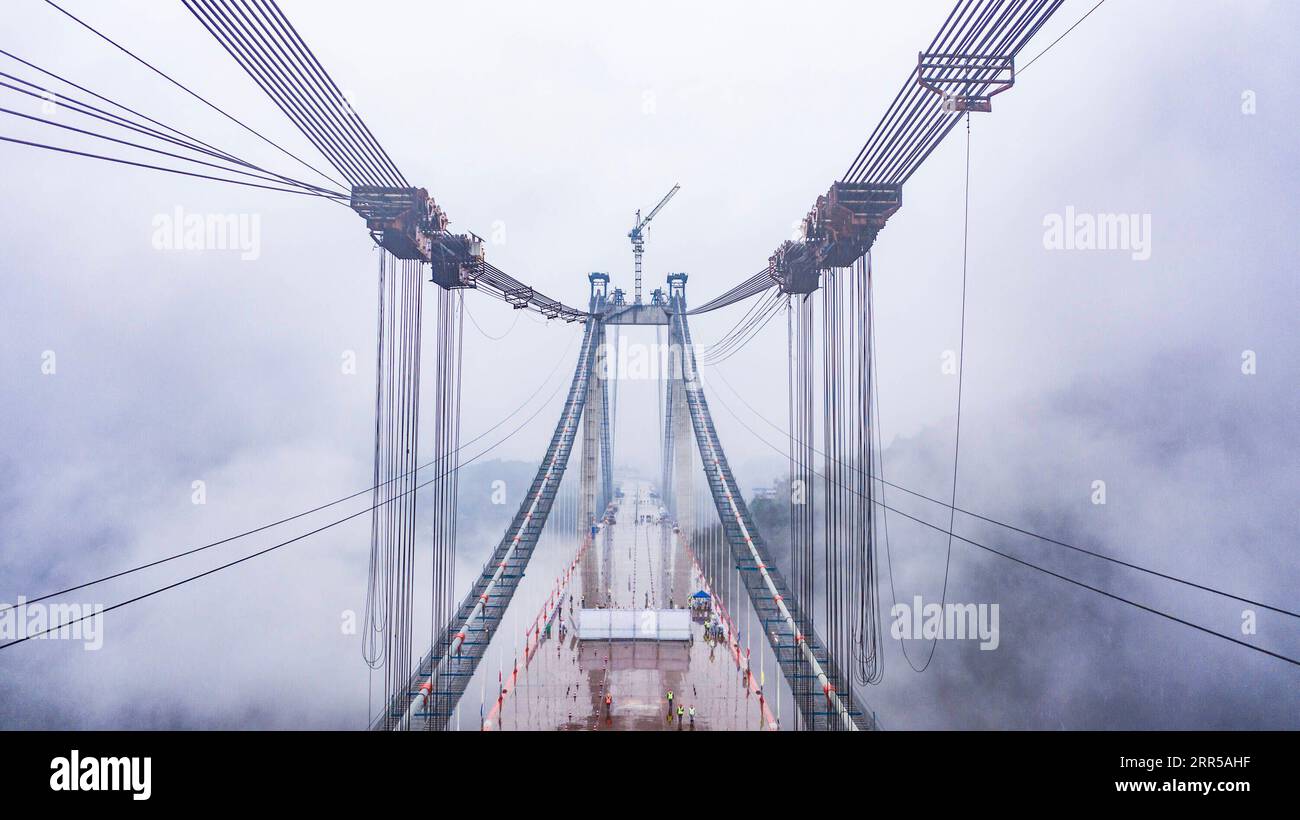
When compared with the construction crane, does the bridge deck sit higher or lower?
lower

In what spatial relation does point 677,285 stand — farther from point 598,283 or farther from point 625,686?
point 625,686

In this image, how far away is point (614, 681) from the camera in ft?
59.8

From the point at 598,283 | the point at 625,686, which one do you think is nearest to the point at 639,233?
the point at 598,283

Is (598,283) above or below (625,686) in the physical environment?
above

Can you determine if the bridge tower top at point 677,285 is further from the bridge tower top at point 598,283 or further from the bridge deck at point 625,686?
the bridge deck at point 625,686

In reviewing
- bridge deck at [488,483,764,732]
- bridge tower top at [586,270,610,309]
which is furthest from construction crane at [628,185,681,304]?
bridge deck at [488,483,764,732]

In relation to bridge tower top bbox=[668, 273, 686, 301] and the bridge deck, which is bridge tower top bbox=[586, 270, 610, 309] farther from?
the bridge deck

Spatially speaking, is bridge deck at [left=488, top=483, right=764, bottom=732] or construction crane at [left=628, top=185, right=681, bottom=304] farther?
construction crane at [left=628, top=185, right=681, bottom=304]

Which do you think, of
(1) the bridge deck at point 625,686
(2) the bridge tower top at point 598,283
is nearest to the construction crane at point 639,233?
(2) the bridge tower top at point 598,283

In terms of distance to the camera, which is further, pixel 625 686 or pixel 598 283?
pixel 598 283
